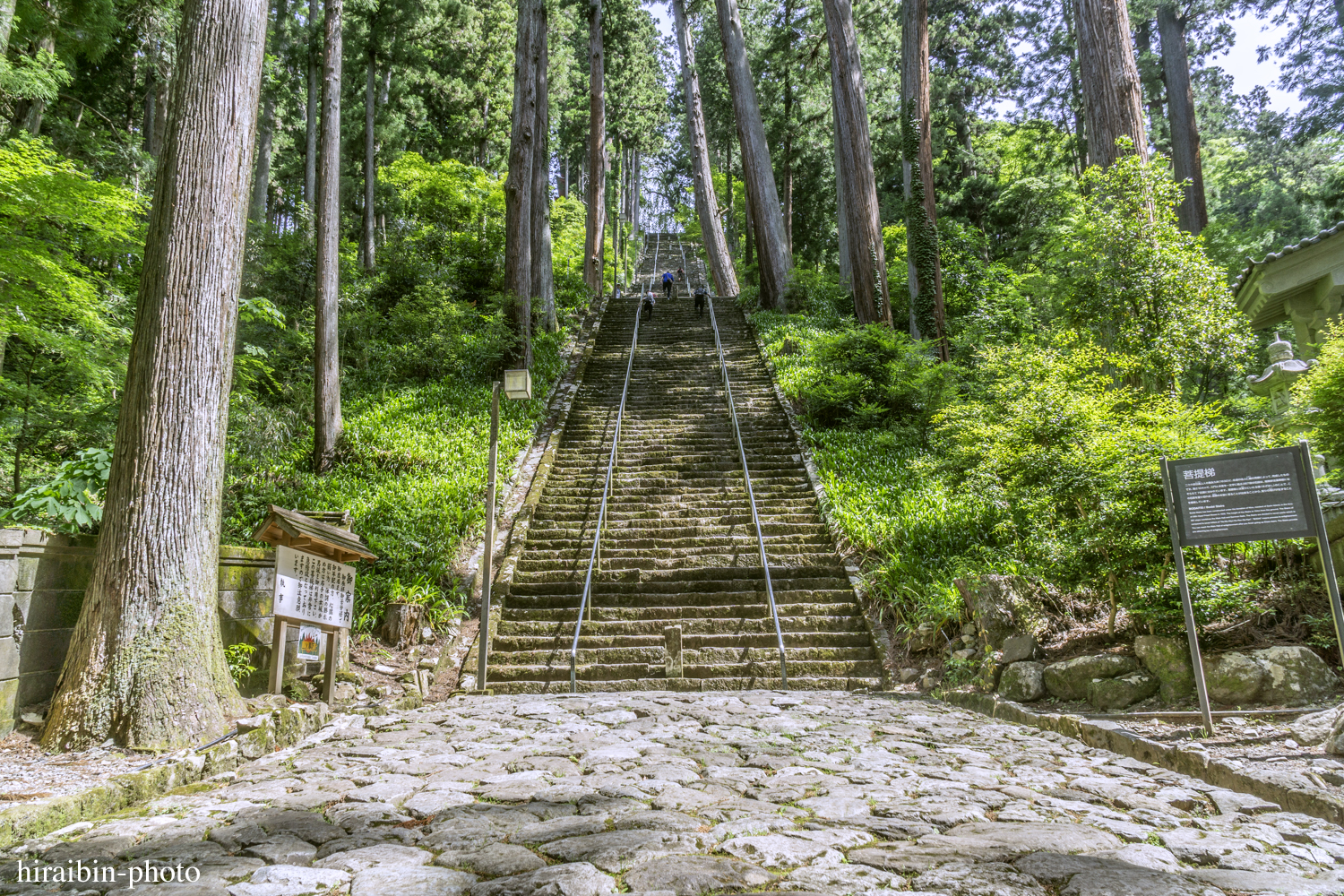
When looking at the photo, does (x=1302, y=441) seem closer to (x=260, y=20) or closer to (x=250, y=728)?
(x=250, y=728)

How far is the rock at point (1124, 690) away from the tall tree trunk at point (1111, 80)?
6802 millimetres

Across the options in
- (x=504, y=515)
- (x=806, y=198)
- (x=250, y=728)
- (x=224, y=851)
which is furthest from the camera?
(x=806, y=198)

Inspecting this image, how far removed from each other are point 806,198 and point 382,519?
80.5ft

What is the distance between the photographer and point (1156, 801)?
11.6 ft

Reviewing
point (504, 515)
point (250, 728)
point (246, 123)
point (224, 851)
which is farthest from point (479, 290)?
point (224, 851)

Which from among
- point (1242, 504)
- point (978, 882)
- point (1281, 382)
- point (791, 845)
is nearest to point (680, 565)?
point (1242, 504)

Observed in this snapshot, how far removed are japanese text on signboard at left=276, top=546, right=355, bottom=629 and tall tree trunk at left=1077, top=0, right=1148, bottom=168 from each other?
9.90 meters

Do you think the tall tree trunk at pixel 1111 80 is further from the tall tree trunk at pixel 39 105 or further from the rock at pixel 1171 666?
the tall tree trunk at pixel 39 105

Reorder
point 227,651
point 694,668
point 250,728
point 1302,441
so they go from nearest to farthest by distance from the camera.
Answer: point 1302,441 → point 250,728 → point 227,651 → point 694,668

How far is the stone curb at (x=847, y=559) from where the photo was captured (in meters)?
8.04

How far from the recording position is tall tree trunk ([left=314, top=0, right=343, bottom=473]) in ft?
39.7

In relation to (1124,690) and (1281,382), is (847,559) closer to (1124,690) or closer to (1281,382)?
(1124,690)

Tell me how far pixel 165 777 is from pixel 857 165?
17277 mm

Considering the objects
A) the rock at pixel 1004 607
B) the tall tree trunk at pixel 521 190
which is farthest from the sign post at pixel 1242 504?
the tall tree trunk at pixel 521 190
